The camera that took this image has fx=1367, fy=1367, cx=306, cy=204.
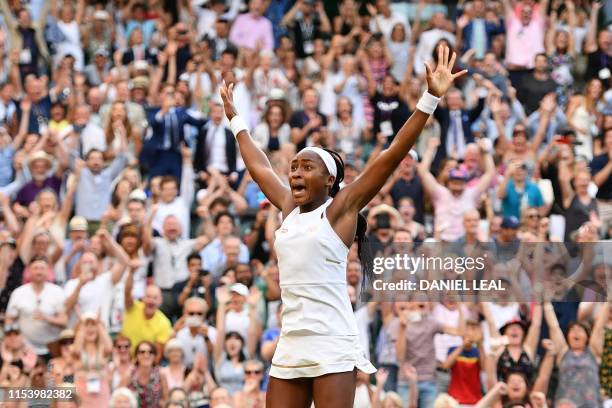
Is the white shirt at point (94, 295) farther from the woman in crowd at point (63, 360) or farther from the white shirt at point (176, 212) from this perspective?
the white shirt at point (176, 212)

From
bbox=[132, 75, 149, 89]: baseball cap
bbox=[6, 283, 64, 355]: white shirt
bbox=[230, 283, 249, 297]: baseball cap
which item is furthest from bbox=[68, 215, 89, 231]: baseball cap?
bbox=[132, 75, 149, 89]: baseball cap

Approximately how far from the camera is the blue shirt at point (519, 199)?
13.1m

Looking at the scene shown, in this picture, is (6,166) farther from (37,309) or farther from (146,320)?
(146,320)

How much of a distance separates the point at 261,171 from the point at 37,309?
18.2 ft

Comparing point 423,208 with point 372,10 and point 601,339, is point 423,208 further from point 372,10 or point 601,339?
point 372,10

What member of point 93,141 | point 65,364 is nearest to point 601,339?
point 65,364

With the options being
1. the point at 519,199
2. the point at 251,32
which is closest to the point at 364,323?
the point at 519,199

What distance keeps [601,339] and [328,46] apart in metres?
7.42

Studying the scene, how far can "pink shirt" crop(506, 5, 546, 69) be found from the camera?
16.2 metres

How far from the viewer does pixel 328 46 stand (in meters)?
16.8

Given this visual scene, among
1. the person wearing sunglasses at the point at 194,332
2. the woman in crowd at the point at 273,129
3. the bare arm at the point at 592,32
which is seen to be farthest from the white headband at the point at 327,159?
the bare arm at the point at 592,32

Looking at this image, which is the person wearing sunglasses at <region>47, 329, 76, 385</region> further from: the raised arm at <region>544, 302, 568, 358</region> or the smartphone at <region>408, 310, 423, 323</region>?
the raised arm at <region>544, 302, 568, 358</region>

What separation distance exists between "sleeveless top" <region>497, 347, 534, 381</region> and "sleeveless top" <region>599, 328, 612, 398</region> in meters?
0.52

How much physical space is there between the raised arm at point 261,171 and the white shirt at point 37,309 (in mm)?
5209
